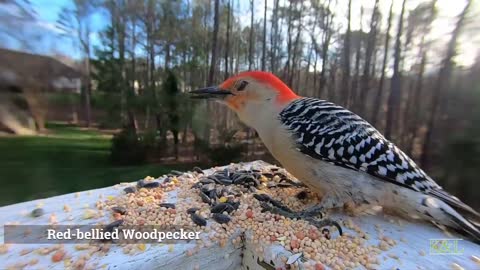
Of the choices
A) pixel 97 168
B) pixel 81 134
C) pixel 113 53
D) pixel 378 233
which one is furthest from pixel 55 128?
pixel 378 233

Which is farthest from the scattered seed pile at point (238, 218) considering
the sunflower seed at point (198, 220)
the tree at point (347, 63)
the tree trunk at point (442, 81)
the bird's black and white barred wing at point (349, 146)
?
the tree at point (347, 63)

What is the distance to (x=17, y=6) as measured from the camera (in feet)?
11.2

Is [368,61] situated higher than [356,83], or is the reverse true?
[368,61]

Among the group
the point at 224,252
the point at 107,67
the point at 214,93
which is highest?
the point at 107,67

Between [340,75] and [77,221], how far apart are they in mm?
3935

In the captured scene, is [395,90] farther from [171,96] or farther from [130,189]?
[130,189]

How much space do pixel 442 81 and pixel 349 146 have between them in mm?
2789

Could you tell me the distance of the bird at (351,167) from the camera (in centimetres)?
119

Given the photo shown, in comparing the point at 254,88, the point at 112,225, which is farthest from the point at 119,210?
the point at 254,88

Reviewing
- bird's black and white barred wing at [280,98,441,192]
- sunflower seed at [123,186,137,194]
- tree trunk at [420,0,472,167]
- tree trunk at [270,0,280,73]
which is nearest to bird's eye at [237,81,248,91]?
bird's black and white barred wing at [280,98,441,192]

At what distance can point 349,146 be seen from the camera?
4.03ft

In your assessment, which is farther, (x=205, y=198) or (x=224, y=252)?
(x=205, y=198)
